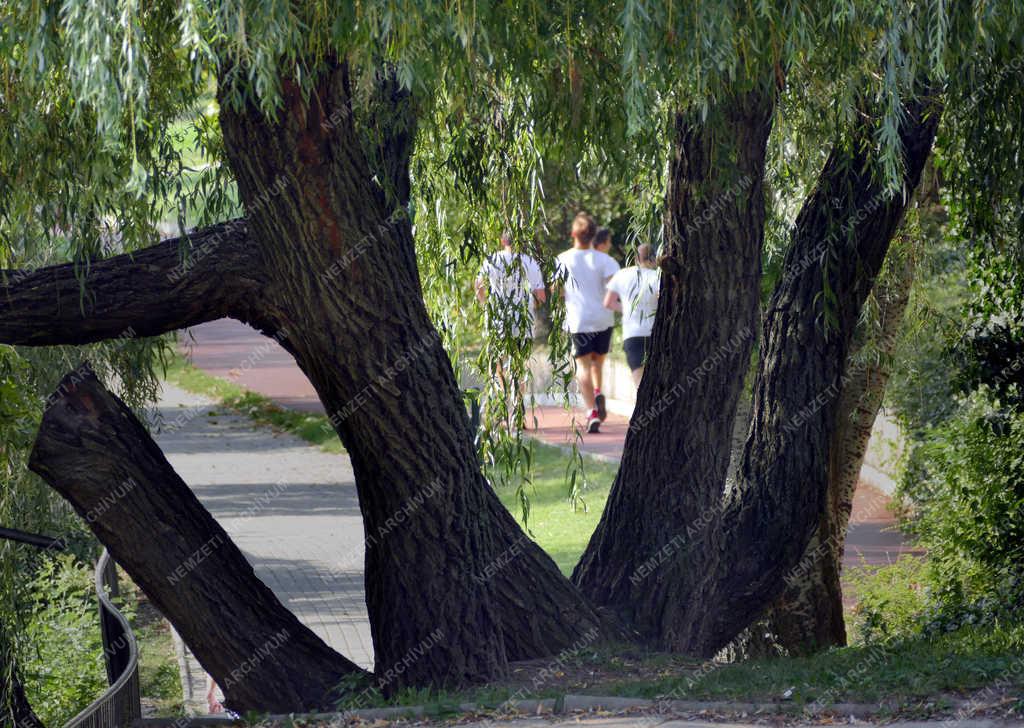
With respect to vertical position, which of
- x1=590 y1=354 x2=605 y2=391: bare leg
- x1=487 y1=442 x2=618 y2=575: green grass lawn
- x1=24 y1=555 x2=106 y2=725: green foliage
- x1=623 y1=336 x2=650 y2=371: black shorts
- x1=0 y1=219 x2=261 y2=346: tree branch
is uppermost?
x1=0 y1=219 x2=261 y2=346: tree branch

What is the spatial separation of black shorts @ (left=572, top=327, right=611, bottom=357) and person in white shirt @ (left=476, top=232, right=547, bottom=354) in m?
7.30

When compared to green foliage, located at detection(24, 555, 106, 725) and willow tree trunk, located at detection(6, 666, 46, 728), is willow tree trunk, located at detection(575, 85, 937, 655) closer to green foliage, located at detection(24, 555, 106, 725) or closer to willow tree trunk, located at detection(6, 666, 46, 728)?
willow tree trunk, located at detection(6, 666, 46, 728)

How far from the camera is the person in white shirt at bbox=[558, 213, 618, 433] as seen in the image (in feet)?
49.7

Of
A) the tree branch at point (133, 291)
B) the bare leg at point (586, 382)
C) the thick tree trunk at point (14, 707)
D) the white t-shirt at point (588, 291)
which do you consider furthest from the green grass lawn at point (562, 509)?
the tree branch at point (133, 291)

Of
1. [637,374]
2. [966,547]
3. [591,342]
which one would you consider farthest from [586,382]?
[966,547]

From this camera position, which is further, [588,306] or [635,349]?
[588,306]

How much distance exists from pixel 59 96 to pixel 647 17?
109 inches

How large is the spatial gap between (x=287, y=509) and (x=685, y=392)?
9.21 meters

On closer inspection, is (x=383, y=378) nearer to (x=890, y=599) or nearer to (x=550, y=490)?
(x=890, y=599)

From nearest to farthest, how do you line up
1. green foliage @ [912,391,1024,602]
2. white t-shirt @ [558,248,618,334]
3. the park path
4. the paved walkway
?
green foliage @ [912,391,1024,602] < the paved walkway < the park path < white t-shirt @ [558,248,618,334]

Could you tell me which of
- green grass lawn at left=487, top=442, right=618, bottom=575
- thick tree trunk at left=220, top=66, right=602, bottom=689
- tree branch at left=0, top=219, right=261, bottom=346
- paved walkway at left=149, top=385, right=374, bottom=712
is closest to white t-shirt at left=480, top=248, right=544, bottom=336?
thick tree trunk at left=220, top=66, right=602, bottom=689

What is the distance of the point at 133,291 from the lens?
6.07 meters

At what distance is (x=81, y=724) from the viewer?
212 inches

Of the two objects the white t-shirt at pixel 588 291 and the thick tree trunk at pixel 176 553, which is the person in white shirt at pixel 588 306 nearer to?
the white t-shirt at pixel 588 291
